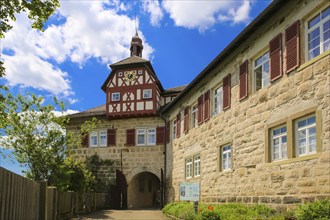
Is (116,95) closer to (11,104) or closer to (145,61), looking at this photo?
(145,61)

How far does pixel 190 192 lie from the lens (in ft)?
48.6

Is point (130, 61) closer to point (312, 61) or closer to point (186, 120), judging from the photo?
point (186, 120)

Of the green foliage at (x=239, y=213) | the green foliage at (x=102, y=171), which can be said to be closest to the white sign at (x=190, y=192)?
the green foliage at (x=239, y=213)

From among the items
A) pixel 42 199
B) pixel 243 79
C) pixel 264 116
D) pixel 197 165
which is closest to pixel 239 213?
pixel 264 116

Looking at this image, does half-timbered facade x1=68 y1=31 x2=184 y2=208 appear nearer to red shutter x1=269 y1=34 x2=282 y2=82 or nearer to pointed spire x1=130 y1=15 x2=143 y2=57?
pointed spire x1=130 y1=15 x2=143 y2=57

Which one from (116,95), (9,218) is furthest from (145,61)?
(9,218)

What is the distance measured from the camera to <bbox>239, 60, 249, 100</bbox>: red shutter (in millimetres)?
13211

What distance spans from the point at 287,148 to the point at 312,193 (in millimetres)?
1441

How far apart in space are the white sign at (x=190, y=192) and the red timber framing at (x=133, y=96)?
1178 centimetres

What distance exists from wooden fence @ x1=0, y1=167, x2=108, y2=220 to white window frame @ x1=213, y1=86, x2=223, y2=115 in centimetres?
663

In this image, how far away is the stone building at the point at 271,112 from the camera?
9422mm

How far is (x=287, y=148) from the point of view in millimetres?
10398

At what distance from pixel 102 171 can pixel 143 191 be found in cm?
492

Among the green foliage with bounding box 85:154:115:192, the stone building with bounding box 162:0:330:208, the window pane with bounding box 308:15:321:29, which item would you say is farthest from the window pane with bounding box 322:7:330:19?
the green foliage with bounding box 85:154:115:192
